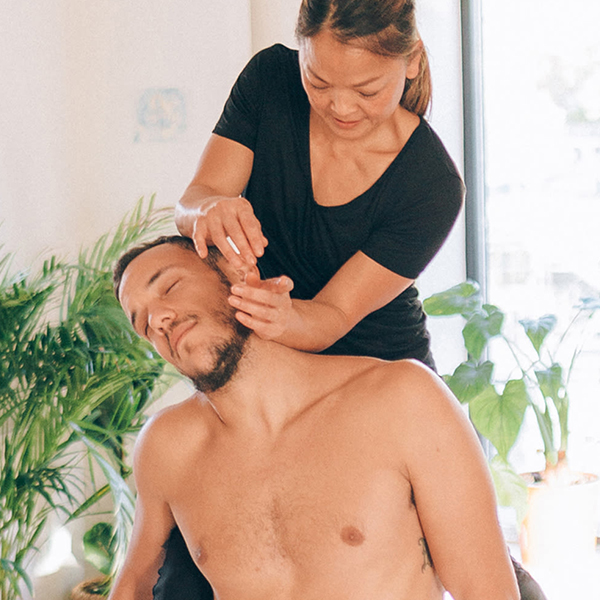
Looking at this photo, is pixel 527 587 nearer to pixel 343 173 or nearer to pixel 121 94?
pixel 343 173

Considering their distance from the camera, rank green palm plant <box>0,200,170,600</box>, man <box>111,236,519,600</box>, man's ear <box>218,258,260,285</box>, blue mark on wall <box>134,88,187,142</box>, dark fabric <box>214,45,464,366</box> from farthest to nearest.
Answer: blue mark on wall <box>134,88,187,142</box>
green palm plant <box>0,200,170,600</box>
dark fabric <box>214,45,464,366</box>
man's ear <box>218,258,260,285</box>
man <box>111,236,519,600</box>

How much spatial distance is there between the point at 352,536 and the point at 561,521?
2109 mm

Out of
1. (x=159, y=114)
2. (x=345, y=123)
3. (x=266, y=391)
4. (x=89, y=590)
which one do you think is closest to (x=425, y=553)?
(x=266, y=391)

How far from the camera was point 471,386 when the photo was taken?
3035 millimetres

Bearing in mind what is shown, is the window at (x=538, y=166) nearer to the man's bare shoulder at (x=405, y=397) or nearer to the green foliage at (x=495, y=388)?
the green foliage at (x=495, y=388)

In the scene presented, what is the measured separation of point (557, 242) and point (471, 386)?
3.14 feet

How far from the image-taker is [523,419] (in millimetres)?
3016

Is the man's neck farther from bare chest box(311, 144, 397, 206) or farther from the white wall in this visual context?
the white wall

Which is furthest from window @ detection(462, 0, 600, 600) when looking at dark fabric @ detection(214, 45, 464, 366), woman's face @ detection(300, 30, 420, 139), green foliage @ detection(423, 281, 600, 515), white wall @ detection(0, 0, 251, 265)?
woman's face @ detection(300, 30, 420, 139)

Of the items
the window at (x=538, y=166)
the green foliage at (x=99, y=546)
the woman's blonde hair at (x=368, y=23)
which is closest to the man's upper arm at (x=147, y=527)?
the woman's blonde hair at (x=368, y=23)

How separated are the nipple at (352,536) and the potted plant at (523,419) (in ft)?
5.68

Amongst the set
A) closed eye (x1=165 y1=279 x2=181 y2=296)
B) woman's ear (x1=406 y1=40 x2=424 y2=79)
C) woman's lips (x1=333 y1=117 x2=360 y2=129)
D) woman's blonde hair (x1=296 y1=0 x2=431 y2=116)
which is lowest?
closed eye (x1=165 y1=279 x2=181 y2=296)

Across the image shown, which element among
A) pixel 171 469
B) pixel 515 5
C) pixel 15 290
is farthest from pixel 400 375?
pixel 515 5

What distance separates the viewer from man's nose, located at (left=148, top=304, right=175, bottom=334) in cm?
137
